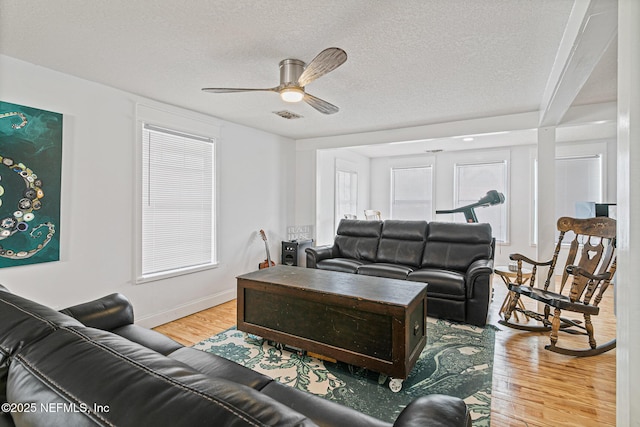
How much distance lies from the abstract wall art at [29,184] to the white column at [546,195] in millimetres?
4656

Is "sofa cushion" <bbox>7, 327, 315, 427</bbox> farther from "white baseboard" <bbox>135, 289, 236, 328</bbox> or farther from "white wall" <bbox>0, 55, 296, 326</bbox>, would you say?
"white baseboard" <bbox>135, 289, 236, 328</bbox>

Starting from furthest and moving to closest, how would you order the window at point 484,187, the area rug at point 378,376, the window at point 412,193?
the window at point 412,193, the window at point 484,187, the area rug at point 378,376

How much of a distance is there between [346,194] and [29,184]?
4865mm

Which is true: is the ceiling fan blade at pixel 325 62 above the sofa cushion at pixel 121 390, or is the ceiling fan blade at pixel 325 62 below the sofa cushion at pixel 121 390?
above

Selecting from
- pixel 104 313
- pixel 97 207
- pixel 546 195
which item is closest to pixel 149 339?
pixel 104 313

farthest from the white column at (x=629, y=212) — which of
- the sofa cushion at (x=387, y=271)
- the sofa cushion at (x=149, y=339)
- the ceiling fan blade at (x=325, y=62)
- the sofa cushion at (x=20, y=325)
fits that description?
the sofa cushion at (x=387, y=271)

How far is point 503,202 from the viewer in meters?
5.76

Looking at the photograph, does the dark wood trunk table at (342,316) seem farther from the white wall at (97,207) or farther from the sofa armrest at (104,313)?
the white wall at (97,207)

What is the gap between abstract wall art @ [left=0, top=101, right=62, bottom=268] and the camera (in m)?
2.29

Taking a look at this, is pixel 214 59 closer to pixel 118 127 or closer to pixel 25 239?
pixel 118 127

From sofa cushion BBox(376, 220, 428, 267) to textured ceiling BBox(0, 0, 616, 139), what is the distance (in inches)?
67.7

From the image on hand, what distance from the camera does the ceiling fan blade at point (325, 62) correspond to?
1794 mm

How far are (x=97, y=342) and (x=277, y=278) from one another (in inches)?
80.5

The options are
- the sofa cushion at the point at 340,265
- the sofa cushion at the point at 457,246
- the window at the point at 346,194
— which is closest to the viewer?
the sofa cushion at the point at 457,246
